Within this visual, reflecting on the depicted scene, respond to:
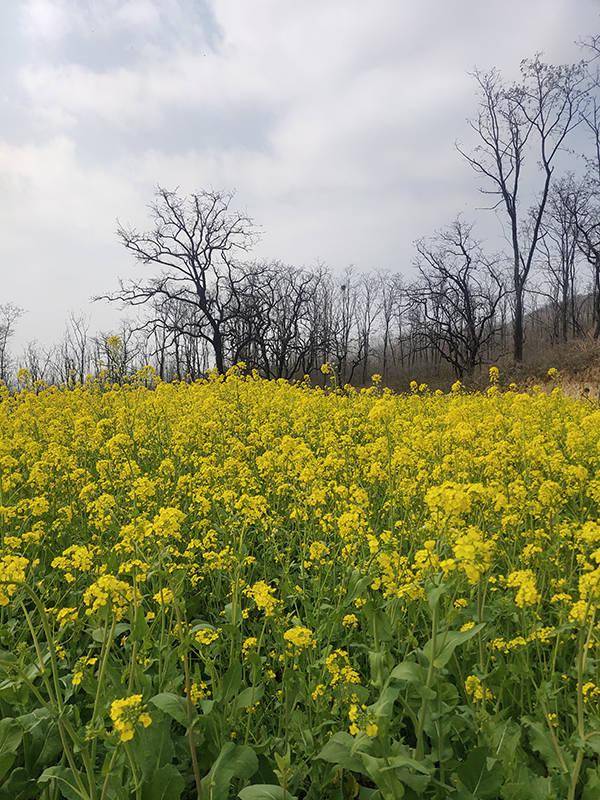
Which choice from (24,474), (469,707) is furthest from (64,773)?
(24,474)

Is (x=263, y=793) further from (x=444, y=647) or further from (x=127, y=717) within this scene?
(x=444, y=647)

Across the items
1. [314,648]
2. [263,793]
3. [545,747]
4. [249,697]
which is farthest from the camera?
[314,648]

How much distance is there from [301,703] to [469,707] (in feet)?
2.59

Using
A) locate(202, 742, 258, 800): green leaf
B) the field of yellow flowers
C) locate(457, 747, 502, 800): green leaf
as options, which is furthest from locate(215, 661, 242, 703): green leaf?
locate(457, 747, 502, 800): green leaf

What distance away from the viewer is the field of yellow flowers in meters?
1.58

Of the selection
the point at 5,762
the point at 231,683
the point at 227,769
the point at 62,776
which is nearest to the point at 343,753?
the point at 227,769

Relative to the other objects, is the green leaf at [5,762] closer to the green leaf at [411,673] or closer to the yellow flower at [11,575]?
the yellow flower at [11,575]

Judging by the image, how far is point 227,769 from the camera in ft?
5.37

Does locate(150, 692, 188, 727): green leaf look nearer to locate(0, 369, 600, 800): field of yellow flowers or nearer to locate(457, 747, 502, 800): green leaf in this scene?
locate(0, 369, 600, 800): field of yellow flowers

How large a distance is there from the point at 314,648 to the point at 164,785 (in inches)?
30.8

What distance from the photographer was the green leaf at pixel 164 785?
1575 millimetres

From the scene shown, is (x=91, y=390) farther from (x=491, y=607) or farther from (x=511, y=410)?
(x=491, y=607)

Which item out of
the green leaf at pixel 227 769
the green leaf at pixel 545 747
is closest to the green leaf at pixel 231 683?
the green leaf at pixel 227 769

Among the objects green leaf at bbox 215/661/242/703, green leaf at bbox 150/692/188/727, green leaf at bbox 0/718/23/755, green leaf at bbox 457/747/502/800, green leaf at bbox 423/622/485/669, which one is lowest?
green leaf at bbox 457/747/502/800
